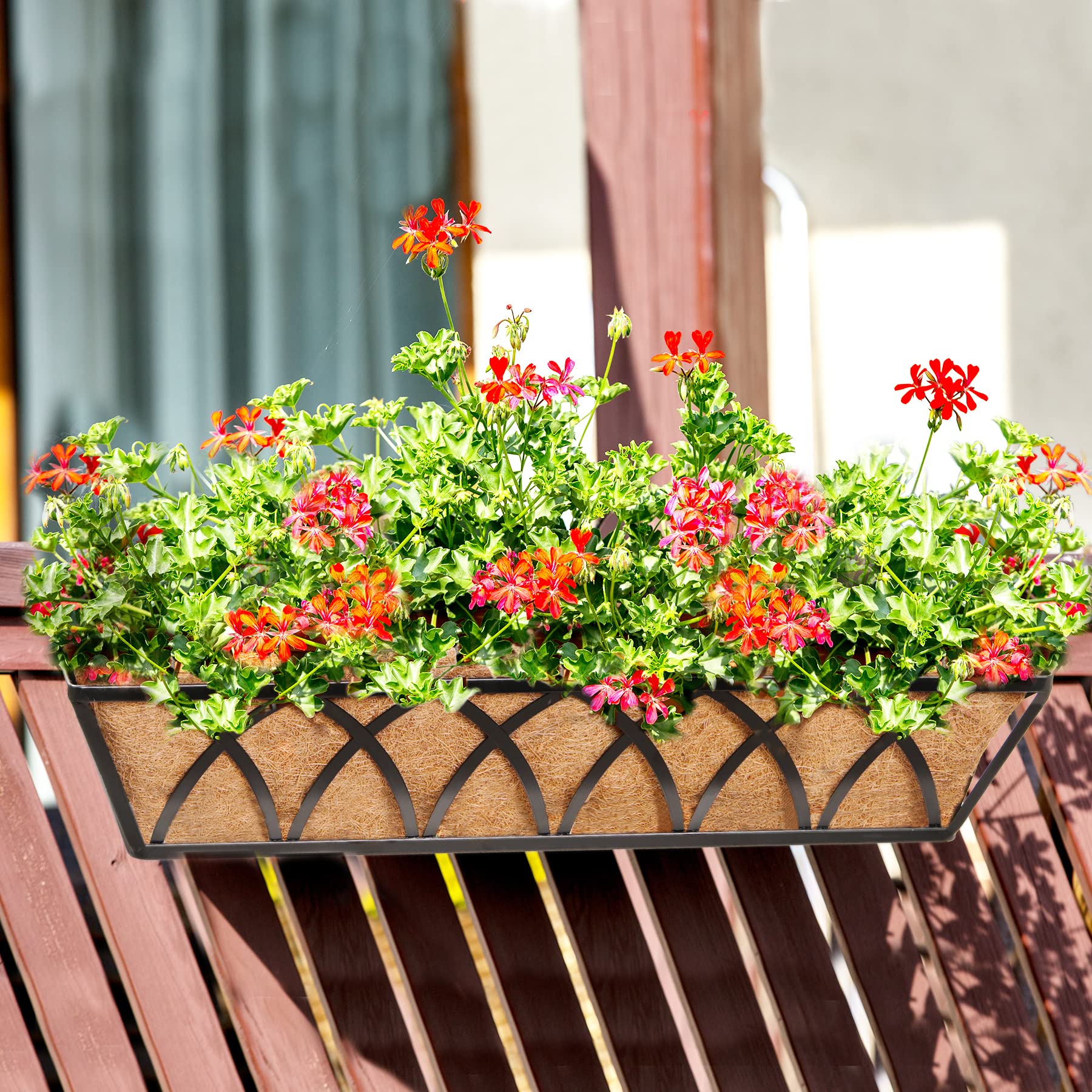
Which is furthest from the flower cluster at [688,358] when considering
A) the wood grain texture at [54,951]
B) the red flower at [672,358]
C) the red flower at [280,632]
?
the wood grain texture at [54,951]

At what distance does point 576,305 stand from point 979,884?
124cm

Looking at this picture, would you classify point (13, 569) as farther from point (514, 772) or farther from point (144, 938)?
point (514, 772)

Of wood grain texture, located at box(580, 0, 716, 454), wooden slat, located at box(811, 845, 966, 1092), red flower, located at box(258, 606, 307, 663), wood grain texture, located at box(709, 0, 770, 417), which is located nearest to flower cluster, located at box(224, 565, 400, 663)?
red flower, located at box(258, 606, 307, 663)

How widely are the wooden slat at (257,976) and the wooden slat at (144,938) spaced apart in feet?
0.10

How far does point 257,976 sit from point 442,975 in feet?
0.69

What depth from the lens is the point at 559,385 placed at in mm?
951

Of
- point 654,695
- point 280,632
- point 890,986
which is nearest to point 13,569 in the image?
point 280,632

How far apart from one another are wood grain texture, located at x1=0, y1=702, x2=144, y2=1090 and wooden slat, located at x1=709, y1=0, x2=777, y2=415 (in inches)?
37.1

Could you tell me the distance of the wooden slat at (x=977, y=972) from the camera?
4.29 feet

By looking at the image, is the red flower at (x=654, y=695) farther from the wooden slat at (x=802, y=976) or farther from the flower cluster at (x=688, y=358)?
the wooden slat at (x=802, y=976)

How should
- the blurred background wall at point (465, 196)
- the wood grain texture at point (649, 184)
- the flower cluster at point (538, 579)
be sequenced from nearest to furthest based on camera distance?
1. the flower cluster at point (538, 579)
2. the wood grain texture at point (649, 184)
3. the blurred background wall at point (465, 196)

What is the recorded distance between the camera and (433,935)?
4.25 feet

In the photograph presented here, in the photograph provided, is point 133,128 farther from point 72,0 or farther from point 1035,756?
point 1035,756

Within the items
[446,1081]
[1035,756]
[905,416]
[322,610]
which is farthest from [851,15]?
[446,1081]
